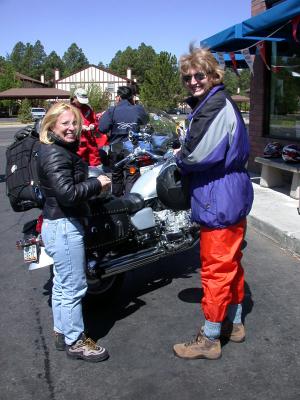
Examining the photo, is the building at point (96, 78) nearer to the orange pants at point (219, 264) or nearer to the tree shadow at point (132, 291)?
the tree shadow at point (132, 291)

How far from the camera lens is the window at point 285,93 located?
333 inches

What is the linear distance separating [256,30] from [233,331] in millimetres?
5070

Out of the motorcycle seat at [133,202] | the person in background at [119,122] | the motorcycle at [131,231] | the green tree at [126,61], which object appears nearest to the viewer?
the motorcycle at [131,231]

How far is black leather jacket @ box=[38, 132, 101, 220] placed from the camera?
110 inches

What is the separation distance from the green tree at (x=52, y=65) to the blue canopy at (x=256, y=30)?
121364 mm

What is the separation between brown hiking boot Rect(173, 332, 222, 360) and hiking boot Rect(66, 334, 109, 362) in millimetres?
491

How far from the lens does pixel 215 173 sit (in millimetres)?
2852

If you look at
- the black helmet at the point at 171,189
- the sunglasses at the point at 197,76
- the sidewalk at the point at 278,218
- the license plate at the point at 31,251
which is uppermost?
the sunglasses at the point at 197,76

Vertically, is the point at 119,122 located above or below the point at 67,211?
above

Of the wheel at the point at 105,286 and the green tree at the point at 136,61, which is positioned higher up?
the green tree at the point at 136,61

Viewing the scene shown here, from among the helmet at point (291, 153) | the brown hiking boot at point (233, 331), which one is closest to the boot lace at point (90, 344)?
the brown hiking boot at point (233, 331)

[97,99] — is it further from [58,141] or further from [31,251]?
[58,141]

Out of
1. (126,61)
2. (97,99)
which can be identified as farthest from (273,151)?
(126,61)

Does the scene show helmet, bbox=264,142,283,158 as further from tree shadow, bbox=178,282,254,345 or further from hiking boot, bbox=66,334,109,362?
hiking boot, bbox=66,334,109,362
